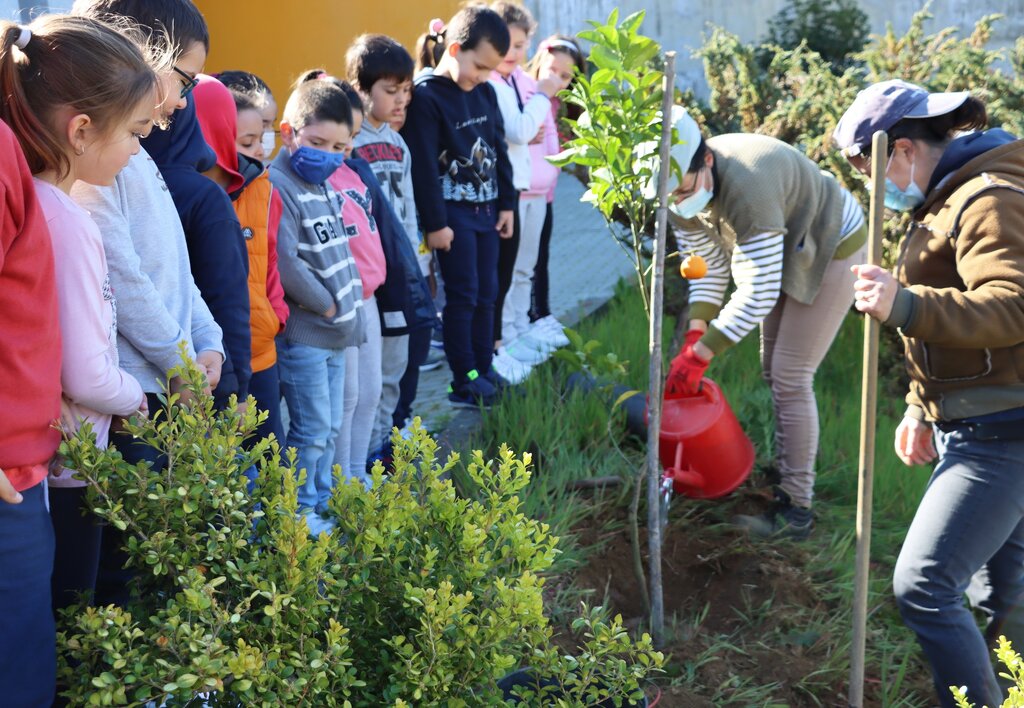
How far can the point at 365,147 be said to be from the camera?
421cm

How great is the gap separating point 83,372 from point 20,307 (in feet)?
0.70

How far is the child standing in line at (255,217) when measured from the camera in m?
2.90

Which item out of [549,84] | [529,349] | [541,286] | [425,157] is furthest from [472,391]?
[549,84]

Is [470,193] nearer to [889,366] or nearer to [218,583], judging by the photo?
[889,366]

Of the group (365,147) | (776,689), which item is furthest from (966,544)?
(365,147)

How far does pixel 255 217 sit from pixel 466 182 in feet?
5.88

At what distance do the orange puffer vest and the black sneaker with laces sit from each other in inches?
71.6

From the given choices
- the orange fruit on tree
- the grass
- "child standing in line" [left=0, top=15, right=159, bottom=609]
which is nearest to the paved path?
the grass

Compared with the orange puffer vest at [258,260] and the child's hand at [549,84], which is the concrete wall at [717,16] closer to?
the child's hand at [549,84]

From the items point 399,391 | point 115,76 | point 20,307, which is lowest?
point 399,391

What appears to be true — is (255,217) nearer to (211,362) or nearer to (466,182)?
(211,362)

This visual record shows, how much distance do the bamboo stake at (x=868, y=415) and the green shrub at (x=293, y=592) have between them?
0.89 m

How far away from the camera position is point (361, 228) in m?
3.63

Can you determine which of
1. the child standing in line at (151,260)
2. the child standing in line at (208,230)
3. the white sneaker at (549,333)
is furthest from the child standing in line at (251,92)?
the white sneaker at (549,333)
